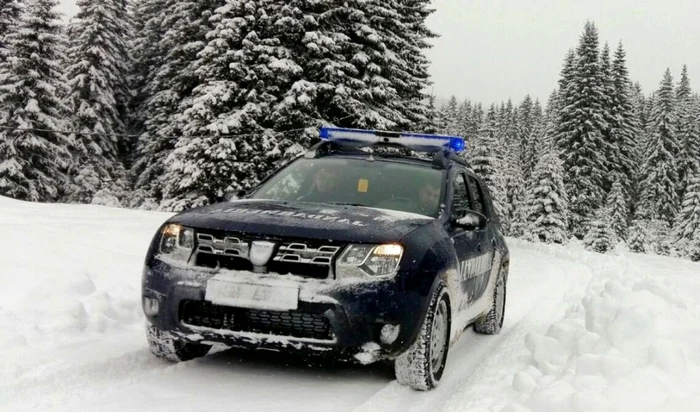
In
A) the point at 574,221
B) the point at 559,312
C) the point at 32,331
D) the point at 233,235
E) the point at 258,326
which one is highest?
the point at 233,235

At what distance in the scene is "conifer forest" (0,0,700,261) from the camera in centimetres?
2450

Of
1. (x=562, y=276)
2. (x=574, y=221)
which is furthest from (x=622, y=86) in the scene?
(x=562, y=276)

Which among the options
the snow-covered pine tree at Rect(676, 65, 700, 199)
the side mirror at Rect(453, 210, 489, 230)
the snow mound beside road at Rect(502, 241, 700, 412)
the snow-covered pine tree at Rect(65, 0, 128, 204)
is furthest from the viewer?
the snow-covered pine tree at Rect(676, 65, 700, 199)

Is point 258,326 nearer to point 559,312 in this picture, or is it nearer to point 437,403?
point 437,403

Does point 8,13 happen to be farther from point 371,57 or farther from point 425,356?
point 425,356

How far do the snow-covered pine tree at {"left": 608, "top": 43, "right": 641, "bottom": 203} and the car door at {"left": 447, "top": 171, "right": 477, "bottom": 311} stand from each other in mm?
53895

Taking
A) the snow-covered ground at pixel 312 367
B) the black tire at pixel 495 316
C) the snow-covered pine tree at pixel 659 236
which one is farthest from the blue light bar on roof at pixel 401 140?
the snow-covered pine tree at pixel 659 236

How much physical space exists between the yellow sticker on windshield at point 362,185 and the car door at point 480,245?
1019 mm

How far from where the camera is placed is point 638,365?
363 cm

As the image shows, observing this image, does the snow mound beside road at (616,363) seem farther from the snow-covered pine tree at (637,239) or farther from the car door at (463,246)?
the snow-covered pine tree at (637,239)

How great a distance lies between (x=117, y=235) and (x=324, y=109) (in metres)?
Answer: 15.7

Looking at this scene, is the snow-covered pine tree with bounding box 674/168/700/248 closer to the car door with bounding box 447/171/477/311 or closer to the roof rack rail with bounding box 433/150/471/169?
the roof rack rail with bounding box 433/150/471/169

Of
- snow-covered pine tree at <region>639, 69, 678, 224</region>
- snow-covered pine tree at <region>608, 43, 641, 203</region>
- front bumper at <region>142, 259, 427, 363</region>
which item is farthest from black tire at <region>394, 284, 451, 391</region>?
snow-covered pine tree at <region>639, 69, 678, 224</region>

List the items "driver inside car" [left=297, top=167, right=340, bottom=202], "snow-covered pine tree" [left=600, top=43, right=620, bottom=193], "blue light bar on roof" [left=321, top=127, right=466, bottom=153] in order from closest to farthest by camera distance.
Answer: "driver inside car" [left=297, top=167, right=340, bottom=202] < "blue light bar on roof" [left=321, top=127, right=466, bottom=153] < "snow-covered pine tree" [left=600, top=43, right=620, bottom=193]
